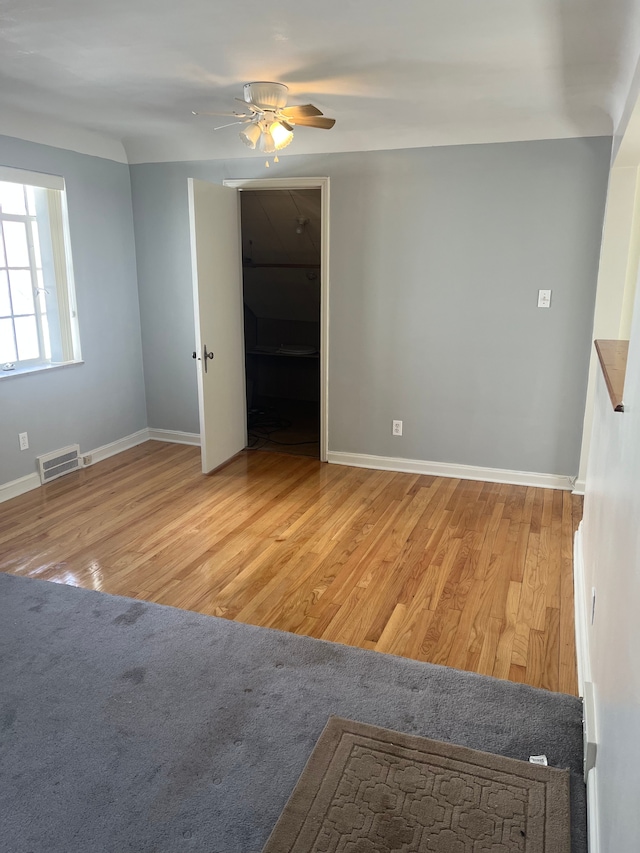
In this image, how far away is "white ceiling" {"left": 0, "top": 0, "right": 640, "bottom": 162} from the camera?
2.24 meters

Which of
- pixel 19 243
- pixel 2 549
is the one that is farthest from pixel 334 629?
pixel 19 243

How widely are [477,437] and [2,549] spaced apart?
3101mm

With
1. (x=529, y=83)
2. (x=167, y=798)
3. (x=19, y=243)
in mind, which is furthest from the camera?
(x=19, y=243)

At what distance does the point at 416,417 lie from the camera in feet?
14.9

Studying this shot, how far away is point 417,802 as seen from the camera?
1.77m

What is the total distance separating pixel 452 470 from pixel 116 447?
2690 mm

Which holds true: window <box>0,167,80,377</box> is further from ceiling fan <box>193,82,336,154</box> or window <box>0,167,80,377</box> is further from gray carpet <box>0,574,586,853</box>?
gray carpet <box>0,574,586,853</box>

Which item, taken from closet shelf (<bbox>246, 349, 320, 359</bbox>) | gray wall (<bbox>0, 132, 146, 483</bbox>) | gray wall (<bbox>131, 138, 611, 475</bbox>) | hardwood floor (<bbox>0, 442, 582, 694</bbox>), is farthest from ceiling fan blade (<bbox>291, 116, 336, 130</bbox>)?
closet shelf (<bbox>246, 349, 320, 359</bbox>)

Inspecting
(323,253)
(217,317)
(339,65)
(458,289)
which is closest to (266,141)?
(339,65)

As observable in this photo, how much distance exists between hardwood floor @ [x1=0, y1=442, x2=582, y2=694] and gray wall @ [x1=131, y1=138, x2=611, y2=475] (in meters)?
0.38

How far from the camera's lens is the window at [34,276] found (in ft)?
13.2

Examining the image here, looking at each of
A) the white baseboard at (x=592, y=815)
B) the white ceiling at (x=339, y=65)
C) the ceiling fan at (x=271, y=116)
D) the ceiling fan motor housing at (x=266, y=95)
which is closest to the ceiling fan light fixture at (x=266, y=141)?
the ceiling fan at (x=271, y=116)

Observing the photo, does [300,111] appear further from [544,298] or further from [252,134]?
[544,298]

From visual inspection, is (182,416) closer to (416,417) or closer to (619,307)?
(416,417)
